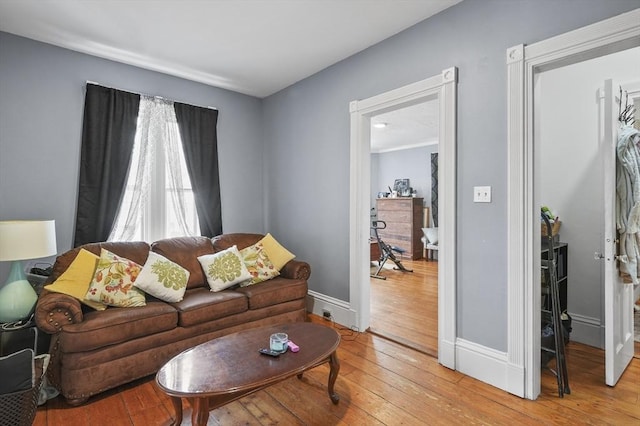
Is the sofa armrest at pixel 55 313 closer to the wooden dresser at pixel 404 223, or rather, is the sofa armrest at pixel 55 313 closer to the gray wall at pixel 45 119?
the gray wall at pixel 45 119

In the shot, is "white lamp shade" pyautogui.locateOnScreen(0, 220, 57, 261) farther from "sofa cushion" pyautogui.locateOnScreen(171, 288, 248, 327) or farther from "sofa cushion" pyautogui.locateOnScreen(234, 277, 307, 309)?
"sofa cushion" pyautogui.locateOnScreen(234, 277, 307, 309)

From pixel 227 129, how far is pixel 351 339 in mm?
2936

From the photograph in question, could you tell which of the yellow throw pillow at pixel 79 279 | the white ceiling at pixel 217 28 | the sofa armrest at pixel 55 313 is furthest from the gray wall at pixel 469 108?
the sofa armrest at pixel 55 313

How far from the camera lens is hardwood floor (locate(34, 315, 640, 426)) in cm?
192

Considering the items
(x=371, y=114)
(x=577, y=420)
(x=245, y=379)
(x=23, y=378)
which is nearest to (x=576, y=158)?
(x=371, y=114)

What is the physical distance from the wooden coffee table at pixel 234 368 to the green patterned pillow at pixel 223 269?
3.22 feet

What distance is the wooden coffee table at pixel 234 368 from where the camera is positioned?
155 cm

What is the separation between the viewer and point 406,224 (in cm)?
729

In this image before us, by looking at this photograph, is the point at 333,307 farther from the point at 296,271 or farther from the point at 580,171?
the point at 580,171

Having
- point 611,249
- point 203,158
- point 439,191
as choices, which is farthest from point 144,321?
point 611,249

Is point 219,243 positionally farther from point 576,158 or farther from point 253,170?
point 576,158

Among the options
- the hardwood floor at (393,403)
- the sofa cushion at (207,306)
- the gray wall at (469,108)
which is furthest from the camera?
the sofa cushion at (207,306)

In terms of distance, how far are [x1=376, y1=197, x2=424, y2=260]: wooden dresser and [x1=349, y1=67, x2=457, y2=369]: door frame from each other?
418 cm

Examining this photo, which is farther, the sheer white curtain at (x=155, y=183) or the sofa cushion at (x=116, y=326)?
the sheer white curtain at (x=155, y=183)
